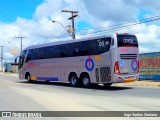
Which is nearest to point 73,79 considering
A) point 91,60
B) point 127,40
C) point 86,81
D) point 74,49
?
point 86,81

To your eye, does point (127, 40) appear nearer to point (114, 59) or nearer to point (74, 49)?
point (114, 59)

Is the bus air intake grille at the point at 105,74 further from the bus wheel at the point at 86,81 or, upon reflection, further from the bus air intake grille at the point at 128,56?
the bus wheel at the point at 86,81

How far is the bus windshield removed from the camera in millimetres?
21469

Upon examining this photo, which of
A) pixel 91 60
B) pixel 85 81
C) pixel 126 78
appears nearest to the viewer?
pixel 126 78

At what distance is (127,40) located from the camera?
72.0 feet

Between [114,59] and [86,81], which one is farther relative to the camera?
[86,81]

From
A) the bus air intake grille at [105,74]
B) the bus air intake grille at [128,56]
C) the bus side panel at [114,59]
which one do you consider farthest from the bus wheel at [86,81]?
the bus air intake grille at [128,56]

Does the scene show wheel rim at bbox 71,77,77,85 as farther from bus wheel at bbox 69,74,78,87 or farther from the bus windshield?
the bus windshield

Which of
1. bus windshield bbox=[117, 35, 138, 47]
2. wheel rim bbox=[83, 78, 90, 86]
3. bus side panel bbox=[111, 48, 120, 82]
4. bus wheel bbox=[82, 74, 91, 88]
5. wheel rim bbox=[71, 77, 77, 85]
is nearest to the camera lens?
bus side panel bbox=[111, 48, 120, 82]

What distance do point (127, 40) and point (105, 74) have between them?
263 cm

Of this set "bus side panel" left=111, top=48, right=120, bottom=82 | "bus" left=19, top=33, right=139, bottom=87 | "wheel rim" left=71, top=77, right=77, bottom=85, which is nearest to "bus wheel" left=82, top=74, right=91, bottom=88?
"bus" left=19, top=33, right=139, bottom=87

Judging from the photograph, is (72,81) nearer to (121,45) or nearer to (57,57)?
(57,57)

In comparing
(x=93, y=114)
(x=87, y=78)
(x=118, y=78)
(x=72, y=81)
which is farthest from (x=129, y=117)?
(x=72, y=81)

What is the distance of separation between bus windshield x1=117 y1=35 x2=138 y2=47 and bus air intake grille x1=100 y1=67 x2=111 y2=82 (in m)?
1.85
